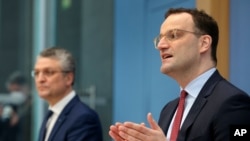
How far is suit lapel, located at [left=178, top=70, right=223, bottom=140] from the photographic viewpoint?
9.23 feet

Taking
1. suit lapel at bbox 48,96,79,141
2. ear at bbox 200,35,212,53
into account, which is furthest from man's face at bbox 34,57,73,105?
ear at bbox 200,35,212,53

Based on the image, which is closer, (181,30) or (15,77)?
(181,30)

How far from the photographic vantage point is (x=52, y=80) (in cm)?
427

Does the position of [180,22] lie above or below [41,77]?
above

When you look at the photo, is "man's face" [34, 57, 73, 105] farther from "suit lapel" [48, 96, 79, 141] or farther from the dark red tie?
the dark red tie

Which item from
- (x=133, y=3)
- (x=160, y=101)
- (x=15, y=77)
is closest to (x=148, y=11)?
(x=133, y=3)

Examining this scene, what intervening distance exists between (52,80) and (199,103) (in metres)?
1.62

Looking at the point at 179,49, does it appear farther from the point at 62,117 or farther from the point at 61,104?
the point at 61,104

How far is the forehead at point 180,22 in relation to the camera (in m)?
3.01

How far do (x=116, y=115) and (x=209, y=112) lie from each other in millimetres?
2446

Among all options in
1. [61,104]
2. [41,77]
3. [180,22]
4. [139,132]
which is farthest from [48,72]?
[139,132]

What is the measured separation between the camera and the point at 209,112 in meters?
2.76

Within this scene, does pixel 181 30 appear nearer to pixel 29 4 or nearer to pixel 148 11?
pixel 148 11

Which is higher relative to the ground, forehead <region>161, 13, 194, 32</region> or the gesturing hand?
forehead <region>161, 13, 194, 32</region>
